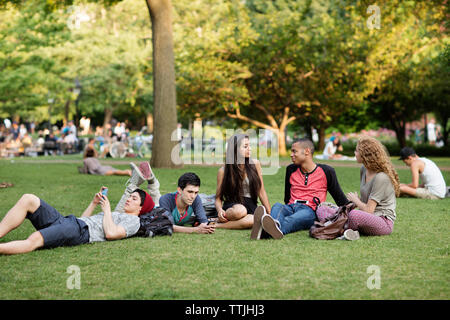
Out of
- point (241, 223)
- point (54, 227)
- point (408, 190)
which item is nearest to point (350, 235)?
point (241, 223)

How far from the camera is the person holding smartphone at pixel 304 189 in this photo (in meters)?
8.44

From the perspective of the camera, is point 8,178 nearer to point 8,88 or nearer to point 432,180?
point 432,180

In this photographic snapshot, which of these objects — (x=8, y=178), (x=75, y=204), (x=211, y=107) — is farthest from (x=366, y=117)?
(x=75, y=204)

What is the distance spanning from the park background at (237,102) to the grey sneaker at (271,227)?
0.69ft

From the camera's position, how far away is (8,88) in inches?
1444

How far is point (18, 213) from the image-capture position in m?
6.79

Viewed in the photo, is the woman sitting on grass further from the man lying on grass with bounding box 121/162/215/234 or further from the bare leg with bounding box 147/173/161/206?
the bare leg with bounding box 147/173/161/206

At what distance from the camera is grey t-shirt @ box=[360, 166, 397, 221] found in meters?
7.78

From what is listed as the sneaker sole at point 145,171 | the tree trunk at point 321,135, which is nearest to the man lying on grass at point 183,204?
the sneaker sole at point 145,171

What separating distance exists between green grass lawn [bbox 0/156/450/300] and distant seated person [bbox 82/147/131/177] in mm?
9596

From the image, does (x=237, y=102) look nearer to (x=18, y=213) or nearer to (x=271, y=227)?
(x=271, y=227)

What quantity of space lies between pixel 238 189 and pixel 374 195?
1.95 metres

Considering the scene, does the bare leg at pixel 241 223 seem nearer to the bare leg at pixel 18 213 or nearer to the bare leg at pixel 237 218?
the bare leg at pixel 237 218
